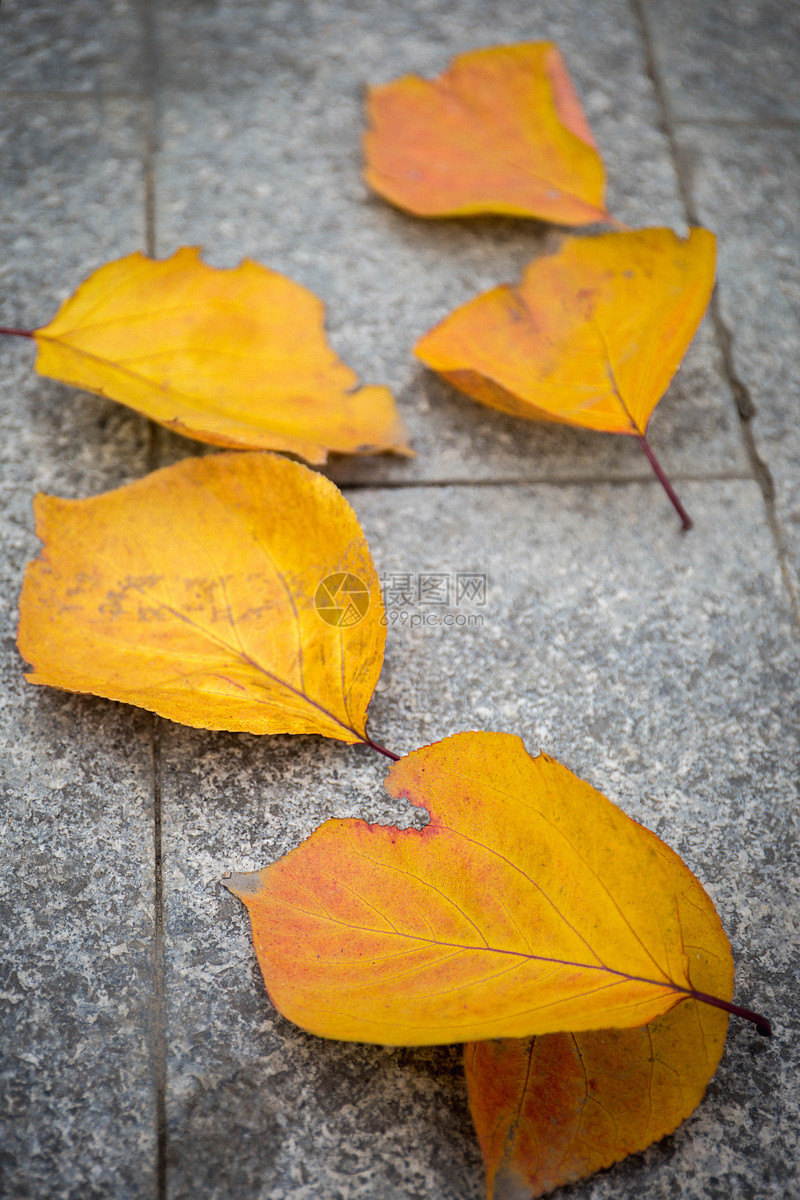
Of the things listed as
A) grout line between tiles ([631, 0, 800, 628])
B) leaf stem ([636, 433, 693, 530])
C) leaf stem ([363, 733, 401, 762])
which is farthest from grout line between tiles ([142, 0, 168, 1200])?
grout line between tiles ([631, 0, 800, 628])

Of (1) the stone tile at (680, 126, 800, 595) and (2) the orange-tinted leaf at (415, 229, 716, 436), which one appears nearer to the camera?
(2) the orange-tinted leaf at (415, 229, 716, 436)

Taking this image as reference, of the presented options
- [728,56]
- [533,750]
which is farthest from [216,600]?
[728,56]

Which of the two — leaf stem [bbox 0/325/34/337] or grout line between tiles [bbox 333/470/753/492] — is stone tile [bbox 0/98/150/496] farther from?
grout line between tiles [bbox 333/470/753/492]

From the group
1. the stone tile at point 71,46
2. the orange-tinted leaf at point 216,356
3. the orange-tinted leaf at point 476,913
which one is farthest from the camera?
the stone tile at point 71,46

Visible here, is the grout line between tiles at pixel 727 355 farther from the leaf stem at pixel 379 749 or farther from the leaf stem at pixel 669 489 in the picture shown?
the leaf stem at pixel 379 749

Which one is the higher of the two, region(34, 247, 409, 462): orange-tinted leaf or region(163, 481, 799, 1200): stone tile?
region(34, 247, 409, 462): orange-tinted leaf

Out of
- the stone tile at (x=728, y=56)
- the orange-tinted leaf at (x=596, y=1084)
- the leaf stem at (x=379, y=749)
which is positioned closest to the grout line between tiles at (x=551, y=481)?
the leaf stem at (x=379, y=749)

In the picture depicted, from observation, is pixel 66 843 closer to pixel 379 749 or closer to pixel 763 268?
pixel 379 749
